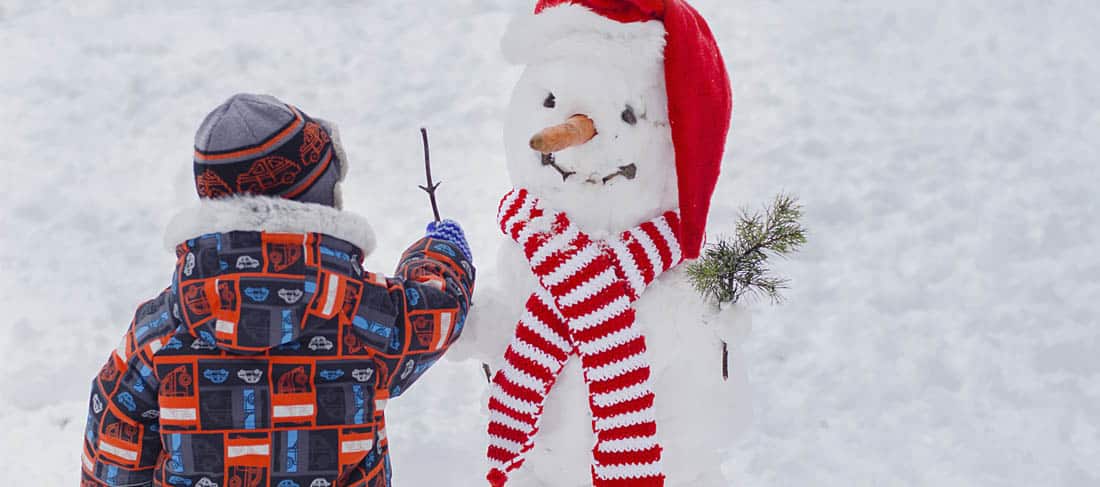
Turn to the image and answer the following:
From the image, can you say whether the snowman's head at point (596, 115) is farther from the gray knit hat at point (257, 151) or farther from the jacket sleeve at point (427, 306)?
the gray knit hat at point (257, 151)

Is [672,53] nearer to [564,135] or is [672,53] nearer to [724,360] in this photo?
[564,135]

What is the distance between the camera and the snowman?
4.38 feet

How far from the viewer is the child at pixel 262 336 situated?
1162mm

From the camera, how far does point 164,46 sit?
315cm

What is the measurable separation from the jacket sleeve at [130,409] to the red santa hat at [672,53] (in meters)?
0.63

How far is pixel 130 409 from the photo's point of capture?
1245mm

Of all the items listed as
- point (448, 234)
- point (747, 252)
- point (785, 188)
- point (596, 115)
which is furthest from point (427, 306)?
point (785, 188)

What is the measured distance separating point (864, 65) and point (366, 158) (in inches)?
62.7

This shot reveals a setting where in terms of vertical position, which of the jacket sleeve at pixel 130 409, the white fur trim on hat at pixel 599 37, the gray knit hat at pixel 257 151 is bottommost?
the jacket sleeve at pixel 130 409

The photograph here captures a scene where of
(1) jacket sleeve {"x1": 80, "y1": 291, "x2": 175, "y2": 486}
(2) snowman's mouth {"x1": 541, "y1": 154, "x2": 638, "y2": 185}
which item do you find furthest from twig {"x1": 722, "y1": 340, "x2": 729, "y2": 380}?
(1) jacket sleeve {"x1": 80, "y1": 291, "x2": 175, "y2": 486}

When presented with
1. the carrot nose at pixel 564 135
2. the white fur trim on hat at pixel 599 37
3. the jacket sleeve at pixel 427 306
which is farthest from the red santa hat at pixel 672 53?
the jacket sleeve at pixel 427 306

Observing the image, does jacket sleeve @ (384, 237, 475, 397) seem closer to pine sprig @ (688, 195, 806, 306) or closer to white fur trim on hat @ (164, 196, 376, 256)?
white fur trim on hat @ (164, 196, 376, 256)

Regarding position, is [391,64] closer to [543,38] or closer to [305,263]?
[543,38]

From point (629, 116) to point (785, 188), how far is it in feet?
4.84
